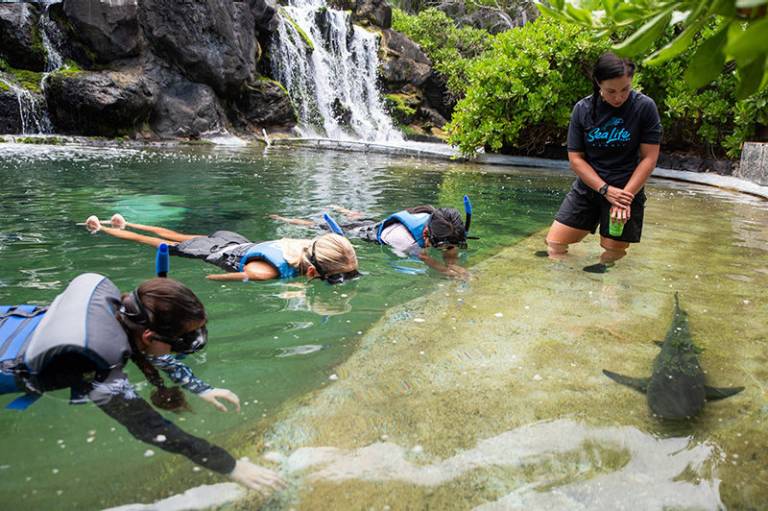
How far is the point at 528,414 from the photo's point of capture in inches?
110

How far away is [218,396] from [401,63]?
2591 centimetres

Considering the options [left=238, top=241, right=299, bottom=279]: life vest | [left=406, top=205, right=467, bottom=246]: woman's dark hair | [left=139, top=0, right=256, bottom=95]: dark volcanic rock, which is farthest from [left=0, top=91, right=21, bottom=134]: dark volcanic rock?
[left=406, top=205, right=467, bottom=246]: woman's dark hair

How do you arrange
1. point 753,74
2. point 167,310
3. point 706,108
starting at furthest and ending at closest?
point 706,108 < point 167,310 < point 753,74

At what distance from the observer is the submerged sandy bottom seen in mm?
2234

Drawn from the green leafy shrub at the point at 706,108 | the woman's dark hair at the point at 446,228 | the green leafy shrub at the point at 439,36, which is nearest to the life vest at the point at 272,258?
the woman's dark hair at the point at 446,228

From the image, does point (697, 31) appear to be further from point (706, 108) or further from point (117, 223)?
point (706, 108)

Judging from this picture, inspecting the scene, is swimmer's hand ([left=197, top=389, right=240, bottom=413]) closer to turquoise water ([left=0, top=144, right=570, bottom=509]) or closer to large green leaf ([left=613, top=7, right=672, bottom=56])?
turquoise water ([left=0, top=144, right=570, bottom=509])

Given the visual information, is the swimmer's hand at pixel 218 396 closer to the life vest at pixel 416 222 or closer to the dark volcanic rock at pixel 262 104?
the life vest at pixel 416 222

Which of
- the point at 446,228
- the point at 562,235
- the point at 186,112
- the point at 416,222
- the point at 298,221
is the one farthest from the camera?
the point at 186,112

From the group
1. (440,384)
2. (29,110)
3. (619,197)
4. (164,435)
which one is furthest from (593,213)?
(29,110)

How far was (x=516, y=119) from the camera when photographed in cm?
1563

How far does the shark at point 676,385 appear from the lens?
2.77m

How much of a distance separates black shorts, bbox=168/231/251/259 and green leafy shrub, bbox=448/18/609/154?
1142cm

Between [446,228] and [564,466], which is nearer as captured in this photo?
[564,466]
